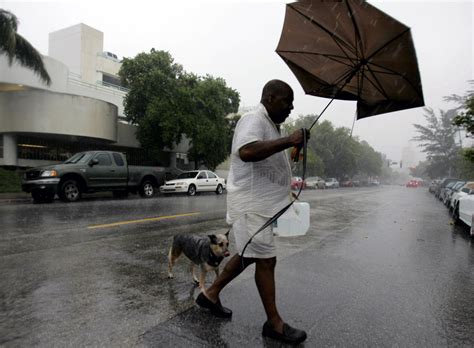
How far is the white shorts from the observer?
106 inches

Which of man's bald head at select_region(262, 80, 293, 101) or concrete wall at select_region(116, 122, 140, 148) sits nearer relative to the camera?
man's bald head at select_region(262, 80, 293, 101)

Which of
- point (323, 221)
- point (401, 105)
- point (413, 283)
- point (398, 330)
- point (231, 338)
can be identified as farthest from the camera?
point (323, 221)

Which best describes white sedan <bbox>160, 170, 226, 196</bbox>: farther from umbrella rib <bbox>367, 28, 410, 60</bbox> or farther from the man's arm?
the man's arm

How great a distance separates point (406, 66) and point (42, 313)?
157 inches

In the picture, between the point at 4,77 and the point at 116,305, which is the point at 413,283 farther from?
the point at 4,77

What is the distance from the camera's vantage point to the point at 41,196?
12953mm

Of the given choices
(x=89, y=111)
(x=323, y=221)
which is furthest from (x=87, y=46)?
(x=323, y=221)

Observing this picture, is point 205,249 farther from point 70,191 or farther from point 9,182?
point 9,182

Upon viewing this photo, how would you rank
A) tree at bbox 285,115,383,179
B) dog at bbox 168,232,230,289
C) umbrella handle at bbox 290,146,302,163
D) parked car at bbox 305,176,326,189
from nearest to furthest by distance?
umbrella handle at bbox 290,146,302,163 < dog at bbox 168,232,230,289 < parked car at bbox 305,176,326,189 < tree at bbox 285,115,383,179

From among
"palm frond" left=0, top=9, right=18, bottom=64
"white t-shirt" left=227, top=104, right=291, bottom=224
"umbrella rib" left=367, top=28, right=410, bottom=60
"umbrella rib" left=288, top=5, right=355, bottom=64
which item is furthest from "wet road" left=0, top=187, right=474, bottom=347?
"palm frond" left=0, top=9, right=18, bottom=64

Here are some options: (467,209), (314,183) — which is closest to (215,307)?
(467,209)

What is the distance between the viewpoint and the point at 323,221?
1020 cm

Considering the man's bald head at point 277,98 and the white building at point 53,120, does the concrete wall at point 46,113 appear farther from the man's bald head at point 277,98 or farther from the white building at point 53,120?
the man's bald head at point 277,98

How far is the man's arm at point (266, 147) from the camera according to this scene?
2.42 metres
